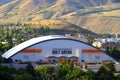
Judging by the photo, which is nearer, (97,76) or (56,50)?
(97,76)

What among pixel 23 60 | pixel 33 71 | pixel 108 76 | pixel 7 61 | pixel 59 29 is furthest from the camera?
pixel 59 29

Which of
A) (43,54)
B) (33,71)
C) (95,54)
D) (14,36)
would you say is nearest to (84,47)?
(95,54)

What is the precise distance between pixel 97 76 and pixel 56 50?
1111 inches

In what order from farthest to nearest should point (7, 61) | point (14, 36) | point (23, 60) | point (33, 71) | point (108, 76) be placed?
point (14, 36) → point (23, 60) → point (7, 61) → point (33, 71) → point (108, 76)

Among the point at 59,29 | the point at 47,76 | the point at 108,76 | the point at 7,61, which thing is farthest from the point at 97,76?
the point at 59,29

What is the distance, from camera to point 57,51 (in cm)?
7006

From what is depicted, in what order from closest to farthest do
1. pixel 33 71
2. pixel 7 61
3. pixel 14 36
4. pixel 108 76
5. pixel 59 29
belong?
pixel 108 76, pixel 33 71, pixel 7 61, pixel 14 36, pixel 59 29

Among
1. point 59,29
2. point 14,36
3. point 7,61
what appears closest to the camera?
point 7,61

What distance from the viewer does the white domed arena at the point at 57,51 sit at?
224 ft

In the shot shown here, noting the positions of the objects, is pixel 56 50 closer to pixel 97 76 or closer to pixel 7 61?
pixel 7 61

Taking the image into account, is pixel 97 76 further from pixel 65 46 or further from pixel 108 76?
pixel 65 46

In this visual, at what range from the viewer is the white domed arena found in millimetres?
68312

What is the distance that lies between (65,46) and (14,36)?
4125 cm

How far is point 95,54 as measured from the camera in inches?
2741
